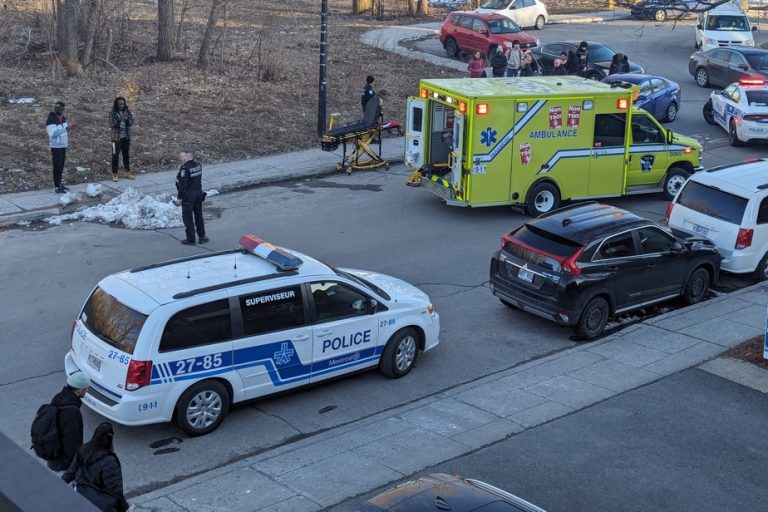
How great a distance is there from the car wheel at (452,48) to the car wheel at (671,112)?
9520 millimetres

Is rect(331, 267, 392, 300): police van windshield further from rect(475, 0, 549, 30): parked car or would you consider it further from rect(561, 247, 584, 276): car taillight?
rect(475, 0, 549, 30): parked car

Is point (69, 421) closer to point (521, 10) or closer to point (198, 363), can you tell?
point (198, 363)

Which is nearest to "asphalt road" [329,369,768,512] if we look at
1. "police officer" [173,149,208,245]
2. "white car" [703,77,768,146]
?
"police officer" [173,149,208,245]

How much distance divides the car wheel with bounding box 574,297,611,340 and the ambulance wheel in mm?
5137

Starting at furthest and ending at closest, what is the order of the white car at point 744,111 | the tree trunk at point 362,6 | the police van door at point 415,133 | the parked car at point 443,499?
the tree trunk at point 362,6 → the white car at point 744,111 → the police van door at point 415,133 → the parked car at point 443,499

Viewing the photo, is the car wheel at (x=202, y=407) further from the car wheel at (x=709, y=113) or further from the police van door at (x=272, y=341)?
the car wheel at (x=709, y=113)

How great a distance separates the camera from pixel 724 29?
1409 inches

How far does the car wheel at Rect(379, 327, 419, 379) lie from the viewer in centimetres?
1152

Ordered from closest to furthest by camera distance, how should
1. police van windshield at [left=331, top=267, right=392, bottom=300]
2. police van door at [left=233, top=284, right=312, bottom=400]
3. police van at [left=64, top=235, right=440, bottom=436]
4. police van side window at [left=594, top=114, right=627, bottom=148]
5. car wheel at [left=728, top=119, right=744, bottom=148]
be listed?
police van at [left=64, top=235, right=440, bottom=436]
police van door at [left=233, top=284, right=312, bottom=400]
police van windshield at [left=331, top=267, right=392, bottom=300]
police van side window at [left=594, top=114, right=627, bottom=148]
car wheel at [left=728, top=119, right=744, bottom=148]

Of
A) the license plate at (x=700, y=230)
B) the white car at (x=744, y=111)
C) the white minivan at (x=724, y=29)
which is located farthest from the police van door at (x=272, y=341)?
the white minivan at (x=724, y=29)

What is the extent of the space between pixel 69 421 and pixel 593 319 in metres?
7.81

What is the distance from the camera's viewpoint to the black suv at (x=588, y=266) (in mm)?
13047

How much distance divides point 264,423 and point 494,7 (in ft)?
103

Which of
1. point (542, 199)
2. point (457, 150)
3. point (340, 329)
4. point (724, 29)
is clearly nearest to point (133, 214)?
point (457, 150)
